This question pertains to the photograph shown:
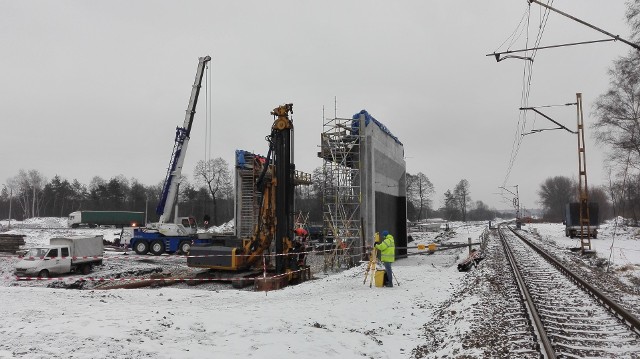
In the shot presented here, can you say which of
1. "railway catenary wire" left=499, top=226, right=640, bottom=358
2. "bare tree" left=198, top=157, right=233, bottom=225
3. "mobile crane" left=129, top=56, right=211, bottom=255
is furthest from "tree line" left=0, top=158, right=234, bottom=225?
"railway catenary wire" left=499, top=226, right=640, bottom=358

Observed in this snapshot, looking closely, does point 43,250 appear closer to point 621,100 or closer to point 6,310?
point 6,310

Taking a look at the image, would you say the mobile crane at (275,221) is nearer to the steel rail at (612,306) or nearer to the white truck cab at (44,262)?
the white truck cab at (44,262)

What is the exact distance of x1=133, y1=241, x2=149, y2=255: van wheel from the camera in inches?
1119

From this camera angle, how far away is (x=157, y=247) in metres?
28.5

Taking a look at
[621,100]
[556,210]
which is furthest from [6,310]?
[556,210]

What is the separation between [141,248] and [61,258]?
910 centimetres

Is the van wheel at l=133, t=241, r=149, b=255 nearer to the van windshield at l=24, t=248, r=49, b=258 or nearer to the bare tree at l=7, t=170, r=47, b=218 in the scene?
the van windshield at l=24, t=248, r=49, b=258

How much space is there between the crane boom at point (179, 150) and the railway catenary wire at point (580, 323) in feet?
72.7

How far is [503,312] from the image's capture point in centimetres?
973

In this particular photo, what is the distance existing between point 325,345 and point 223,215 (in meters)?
85.1

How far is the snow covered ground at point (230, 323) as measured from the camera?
6.50m

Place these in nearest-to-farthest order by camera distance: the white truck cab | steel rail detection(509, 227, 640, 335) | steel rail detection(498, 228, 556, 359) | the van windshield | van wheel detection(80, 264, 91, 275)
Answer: steel rail detection(498, 228, 556, 359) → steel rail detection(509, 227, 640, 335) → the white truck cab → the van windshield → van wheel detection(80, 264, 91, 275)

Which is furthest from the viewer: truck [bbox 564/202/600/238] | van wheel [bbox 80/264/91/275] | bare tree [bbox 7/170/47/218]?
bare tree [bbox 7/170/47/218]

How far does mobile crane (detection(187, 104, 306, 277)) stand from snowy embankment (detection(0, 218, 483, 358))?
359 cm
